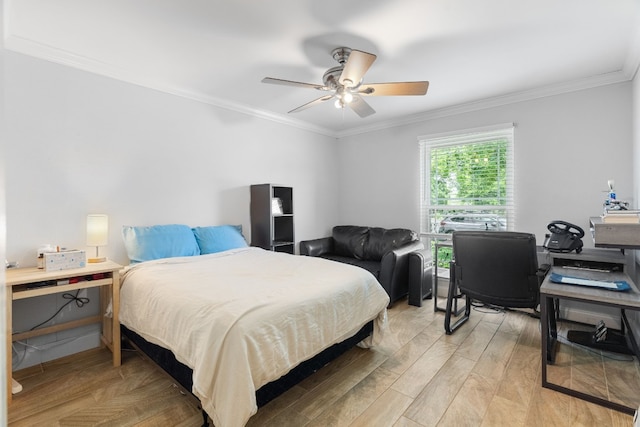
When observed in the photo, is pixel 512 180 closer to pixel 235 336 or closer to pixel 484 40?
pixel 484 40

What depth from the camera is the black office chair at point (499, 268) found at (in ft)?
7.69

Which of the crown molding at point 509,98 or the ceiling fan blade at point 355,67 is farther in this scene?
the crown molding at point 509,98

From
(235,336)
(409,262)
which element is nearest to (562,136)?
(409,262)

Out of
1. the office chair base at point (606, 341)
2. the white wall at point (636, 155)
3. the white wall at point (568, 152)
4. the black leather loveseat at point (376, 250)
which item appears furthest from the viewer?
the black leather loveseat at point (376, 250)

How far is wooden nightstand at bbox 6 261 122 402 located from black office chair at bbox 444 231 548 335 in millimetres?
2840

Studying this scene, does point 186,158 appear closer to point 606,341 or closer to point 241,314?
point 241,314

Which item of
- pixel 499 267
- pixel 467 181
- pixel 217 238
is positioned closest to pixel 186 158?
pixel 217 238

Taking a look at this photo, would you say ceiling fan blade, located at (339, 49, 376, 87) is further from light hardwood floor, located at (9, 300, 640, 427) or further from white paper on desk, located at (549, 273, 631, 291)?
light hardwood floor, located at (9, 300, 640, 427)

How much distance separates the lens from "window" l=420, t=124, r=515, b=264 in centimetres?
360

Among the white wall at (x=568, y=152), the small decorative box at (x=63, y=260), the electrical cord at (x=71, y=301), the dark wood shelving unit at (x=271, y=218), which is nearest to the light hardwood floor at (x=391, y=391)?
the electrical cord at (x=71, y=301)

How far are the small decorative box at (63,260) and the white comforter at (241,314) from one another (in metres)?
0.32

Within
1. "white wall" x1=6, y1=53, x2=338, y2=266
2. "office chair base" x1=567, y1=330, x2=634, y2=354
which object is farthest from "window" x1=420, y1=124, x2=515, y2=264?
"white wall" x1=6, y1=53, x2=338, y2=266

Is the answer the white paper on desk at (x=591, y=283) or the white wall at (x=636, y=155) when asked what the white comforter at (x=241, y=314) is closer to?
the white paper on desk at (x=591, y=283)

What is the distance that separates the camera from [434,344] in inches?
103
